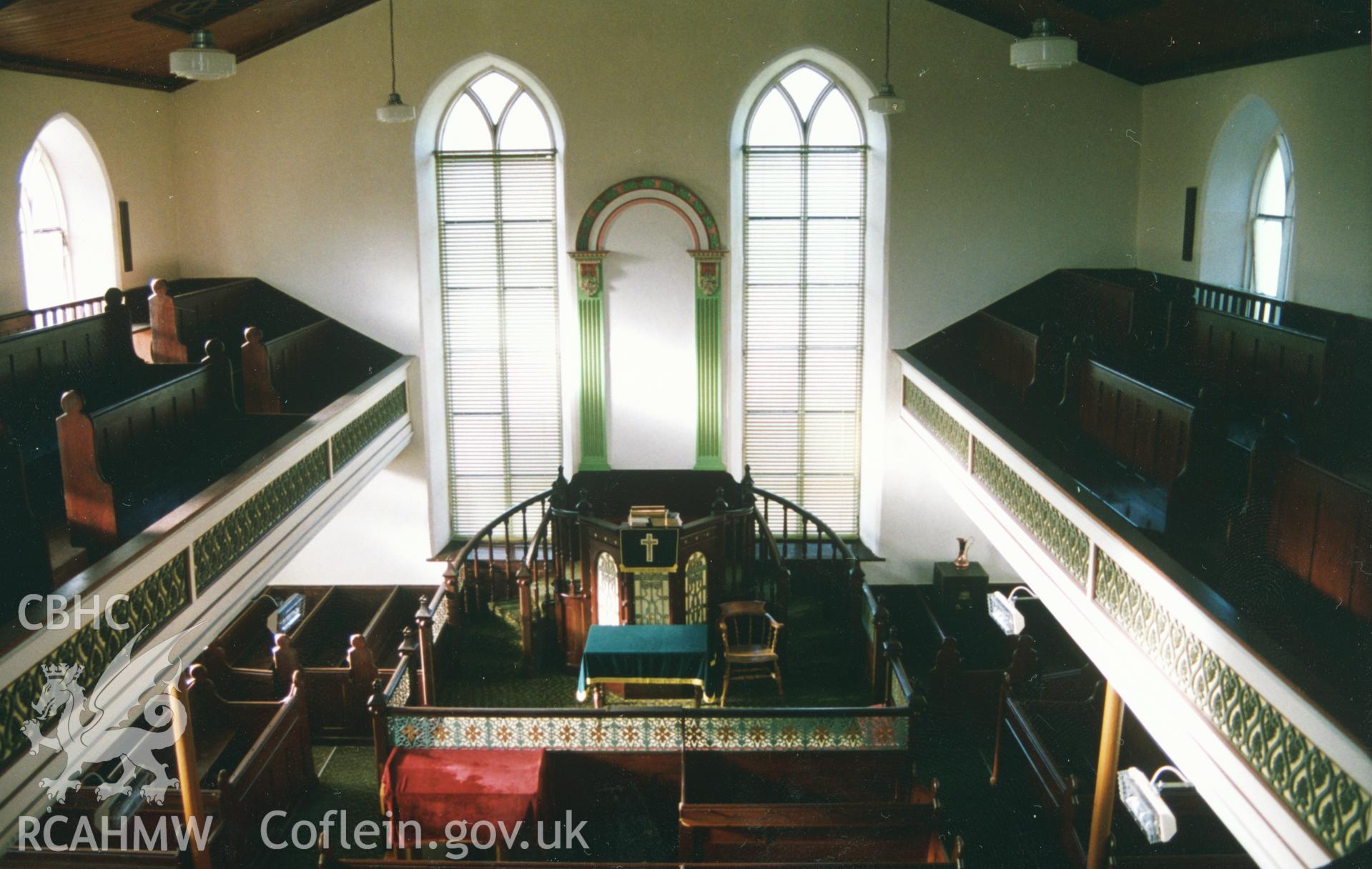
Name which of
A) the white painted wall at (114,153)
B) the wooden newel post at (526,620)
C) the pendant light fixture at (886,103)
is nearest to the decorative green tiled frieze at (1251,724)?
the pendant light fixture at (886,103)

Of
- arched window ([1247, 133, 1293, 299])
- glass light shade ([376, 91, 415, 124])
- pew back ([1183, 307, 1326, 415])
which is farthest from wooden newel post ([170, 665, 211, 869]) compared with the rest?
arched window ([1247, 133, 1293, 299])

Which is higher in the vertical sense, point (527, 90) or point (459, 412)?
point (527, 90)

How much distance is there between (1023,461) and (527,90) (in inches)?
320

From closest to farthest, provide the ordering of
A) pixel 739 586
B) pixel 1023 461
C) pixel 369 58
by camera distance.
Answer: pixel 1023 461, pixel 739 586, pixel 369 58

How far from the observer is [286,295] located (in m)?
13.7

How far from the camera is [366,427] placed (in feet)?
39.8

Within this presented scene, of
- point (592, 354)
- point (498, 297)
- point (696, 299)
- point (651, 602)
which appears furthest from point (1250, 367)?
point (498, 297)

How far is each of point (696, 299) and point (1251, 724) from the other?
939cm

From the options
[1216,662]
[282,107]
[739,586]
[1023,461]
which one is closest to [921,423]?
[739,586]

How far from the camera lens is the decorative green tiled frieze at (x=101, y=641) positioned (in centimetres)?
546

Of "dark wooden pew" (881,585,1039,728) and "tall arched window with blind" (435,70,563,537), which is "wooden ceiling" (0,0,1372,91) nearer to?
"tall arched window with blind" (435,70,563,537)

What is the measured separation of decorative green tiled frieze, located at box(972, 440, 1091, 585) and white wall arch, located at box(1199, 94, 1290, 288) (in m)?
3.77

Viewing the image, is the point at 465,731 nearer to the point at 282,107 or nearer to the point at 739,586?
the point at 739,586

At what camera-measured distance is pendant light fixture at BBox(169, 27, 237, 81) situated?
30.1 ft
